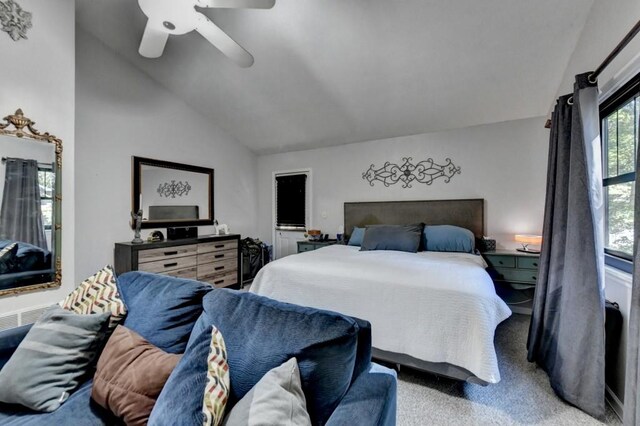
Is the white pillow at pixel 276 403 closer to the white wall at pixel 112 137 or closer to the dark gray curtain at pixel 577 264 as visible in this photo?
the dark gray curtain at pixel 577 264

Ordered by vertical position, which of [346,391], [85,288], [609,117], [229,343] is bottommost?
[346,391]

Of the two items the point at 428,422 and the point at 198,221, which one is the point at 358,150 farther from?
the point at 428,422

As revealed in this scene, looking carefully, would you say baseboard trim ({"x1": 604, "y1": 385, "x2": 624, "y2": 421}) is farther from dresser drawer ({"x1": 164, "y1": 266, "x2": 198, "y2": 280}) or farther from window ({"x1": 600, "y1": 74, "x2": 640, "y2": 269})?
dresser drawer ({"x1": 164, "y1": 266, "x2": 198, "y2": 280})

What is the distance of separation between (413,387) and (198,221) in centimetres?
367

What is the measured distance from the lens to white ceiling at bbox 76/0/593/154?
240 cm

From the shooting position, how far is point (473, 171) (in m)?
3.74

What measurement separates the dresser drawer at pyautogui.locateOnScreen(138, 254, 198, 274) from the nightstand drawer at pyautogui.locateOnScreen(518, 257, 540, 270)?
13.2 feet

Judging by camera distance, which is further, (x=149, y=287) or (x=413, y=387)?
(x=413, y=387)

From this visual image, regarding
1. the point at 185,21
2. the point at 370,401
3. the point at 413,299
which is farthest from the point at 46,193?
the point at 413,299

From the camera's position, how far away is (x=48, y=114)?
232cm

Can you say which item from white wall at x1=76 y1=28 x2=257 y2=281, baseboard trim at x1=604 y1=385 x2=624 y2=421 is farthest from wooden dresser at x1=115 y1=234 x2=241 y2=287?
baseboard trim at x1=604 y1=385 x2=624 y2=421

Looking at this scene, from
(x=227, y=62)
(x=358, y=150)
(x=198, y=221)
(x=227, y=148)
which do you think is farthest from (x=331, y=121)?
(x=198, y=221)

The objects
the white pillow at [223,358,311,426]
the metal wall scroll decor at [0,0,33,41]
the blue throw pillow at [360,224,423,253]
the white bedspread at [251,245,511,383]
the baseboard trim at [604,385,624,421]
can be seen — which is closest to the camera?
the white pillow at [223,358,311,426]

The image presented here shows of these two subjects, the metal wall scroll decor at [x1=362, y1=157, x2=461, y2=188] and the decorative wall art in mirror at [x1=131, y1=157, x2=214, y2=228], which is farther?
the metal wall scroll decor at [x1=362, y1=157, x2=461, y2=188]
